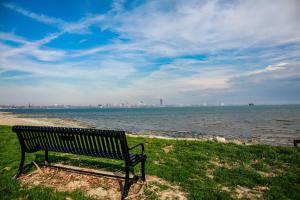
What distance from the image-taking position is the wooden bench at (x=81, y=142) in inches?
196

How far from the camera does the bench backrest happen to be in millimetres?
5102

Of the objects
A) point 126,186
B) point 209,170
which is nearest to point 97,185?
point 126,186

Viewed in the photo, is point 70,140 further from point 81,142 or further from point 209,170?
point 209,170

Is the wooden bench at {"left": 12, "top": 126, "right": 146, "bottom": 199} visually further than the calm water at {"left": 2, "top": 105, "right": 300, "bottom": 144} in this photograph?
No

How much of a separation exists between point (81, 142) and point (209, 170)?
13.7 ft

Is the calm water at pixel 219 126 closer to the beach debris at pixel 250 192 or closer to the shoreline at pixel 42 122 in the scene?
the shoreline at pixel 42 122

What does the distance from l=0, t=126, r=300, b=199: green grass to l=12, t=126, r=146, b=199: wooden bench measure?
90cm

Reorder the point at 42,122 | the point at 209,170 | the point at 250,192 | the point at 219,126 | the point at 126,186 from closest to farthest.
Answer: the point at 126,186, the point at 250,192, the point at 209,170, the point at 219,126, the point at 42,122

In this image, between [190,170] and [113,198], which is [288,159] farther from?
[113,198]

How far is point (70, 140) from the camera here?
18.7 feet

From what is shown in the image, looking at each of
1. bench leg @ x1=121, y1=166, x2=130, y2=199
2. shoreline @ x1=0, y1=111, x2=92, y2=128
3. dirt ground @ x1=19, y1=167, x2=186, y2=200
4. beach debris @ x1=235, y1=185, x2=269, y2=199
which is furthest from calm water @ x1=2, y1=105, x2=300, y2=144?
bench leg @ x1=121, y1=166, x2=130, y2=199

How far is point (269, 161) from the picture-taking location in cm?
794

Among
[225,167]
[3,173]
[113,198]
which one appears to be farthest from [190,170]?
[3,173]

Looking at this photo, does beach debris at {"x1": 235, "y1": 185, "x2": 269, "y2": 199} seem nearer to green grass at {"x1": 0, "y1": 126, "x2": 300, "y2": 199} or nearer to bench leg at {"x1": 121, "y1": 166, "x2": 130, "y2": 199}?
green grass at {"x1": 0, "y1": 126, "x2": 300, "y2": 199}
